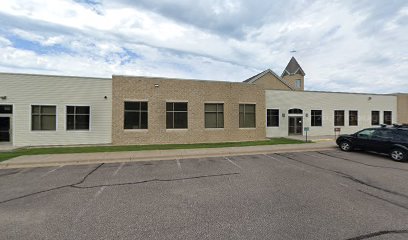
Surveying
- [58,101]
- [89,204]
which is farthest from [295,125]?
[89,204]

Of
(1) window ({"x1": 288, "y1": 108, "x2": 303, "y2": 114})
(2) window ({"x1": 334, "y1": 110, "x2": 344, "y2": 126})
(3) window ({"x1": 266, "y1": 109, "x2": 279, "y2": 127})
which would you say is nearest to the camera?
(3) window ({"x1": 266, "y1": 109, "x2": 279, "y2": 127})

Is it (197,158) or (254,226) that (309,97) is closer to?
(197,158)

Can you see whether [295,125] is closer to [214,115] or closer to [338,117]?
[338,117]

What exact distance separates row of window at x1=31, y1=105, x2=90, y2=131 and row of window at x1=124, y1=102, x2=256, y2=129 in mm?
3260

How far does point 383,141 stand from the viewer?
1224cm

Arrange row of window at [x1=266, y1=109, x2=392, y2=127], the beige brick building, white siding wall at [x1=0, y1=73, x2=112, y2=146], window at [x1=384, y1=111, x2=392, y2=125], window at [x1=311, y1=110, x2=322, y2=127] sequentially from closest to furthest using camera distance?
white siding wall at [x1=0, y1=73, x2=112, y2=146] → the beige brick building → row of window at [x1=266, y1=109, x2=392, y2=127] → window at [x1=311, y1=110, x2=322, y2=127] → window at [x1=384, y1=111, x2=392, y2=125]

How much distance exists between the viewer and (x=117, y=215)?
488cm

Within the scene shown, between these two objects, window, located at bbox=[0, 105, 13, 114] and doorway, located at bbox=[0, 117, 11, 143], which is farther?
doorway, located at bbox=[0, 117, 11, 143]

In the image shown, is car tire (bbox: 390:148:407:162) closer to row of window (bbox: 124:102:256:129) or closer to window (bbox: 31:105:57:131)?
row of window (bbox: 124:102:256:129)

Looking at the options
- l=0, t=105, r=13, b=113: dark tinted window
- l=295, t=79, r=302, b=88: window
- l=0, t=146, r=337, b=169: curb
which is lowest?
l=0, t=146, r=337, b=169: curb

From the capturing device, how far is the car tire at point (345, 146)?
14.1m

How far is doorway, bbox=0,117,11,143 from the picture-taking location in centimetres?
1631

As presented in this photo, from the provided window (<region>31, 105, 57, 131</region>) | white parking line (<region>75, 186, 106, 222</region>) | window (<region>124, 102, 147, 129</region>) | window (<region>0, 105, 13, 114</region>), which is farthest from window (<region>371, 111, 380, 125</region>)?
window (<region>0, 105, 13, 114</region>)

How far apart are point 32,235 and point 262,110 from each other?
1894cm
